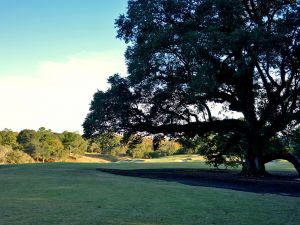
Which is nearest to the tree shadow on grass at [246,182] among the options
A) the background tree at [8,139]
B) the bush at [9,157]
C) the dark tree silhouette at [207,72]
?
the dark tree silhouette at [207,72]

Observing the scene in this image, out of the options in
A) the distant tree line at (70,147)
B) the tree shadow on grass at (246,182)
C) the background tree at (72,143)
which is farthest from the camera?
the background tree at (72,143)

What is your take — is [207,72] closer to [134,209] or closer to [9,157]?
[134,209]

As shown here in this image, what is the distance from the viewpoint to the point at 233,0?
18281 mm

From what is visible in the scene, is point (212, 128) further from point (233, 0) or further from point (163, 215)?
point (163, 215)

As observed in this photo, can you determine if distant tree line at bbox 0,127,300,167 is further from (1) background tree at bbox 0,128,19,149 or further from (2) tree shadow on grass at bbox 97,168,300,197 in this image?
(2) tree shadow on grass at bbox 97,168,300,197

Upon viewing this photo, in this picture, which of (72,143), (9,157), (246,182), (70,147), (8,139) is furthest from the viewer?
(70,147)

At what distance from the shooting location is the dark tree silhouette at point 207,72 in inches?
706

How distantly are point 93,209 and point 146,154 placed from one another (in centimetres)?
7889

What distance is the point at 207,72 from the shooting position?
704 inches

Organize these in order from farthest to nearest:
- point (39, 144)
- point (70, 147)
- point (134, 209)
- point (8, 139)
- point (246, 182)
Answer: point (70, 147) < point (8, 139) < point (39, 144) < point (246, 182) < point (134, 209)

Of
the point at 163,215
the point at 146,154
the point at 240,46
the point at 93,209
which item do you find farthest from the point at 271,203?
the point at 146,154

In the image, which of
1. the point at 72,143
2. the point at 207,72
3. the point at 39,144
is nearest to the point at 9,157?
the point at 39,144

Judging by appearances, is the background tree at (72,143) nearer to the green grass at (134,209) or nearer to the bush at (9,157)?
the bush at (9,157)

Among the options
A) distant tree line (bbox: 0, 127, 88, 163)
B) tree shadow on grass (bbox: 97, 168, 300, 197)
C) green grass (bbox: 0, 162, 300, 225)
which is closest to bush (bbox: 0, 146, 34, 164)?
distant tree line (bbox: 0, 127, 88, 163)
